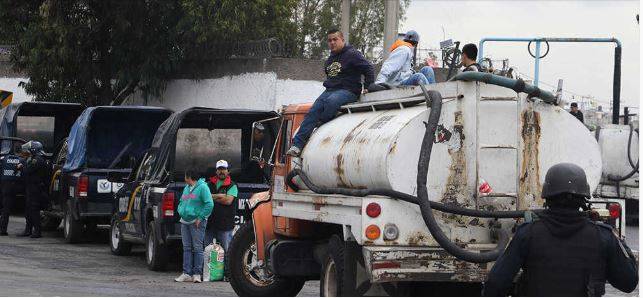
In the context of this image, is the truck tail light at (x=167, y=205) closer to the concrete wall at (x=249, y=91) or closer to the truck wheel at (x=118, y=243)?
the truck wheel at (x=118, y=243)

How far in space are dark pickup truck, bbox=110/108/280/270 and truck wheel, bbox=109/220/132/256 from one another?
0.76 m

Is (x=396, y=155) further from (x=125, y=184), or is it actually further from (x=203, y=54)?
(x=203, y=54)

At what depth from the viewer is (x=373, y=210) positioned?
1055cm

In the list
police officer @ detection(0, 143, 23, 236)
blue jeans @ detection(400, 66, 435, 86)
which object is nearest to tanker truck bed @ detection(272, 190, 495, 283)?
blue jeans @ detection(400, 66, 435, 86)

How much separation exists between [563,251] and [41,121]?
78.7ft

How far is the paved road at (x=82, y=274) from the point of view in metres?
15.1

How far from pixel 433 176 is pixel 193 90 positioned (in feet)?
78.9

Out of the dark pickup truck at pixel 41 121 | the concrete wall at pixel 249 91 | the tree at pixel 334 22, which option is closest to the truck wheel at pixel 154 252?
the dark pickup truck at pixel 41 121

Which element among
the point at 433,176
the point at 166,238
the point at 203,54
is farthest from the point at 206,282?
the point at 203,54

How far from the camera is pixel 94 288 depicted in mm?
15352

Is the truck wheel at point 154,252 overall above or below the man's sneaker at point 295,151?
below

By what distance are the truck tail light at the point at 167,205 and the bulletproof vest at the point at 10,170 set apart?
7.73 metres

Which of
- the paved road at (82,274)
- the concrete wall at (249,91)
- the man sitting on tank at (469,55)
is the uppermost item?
the concrete wall at (249,91)

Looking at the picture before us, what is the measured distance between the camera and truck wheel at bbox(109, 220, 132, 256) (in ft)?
66.6
